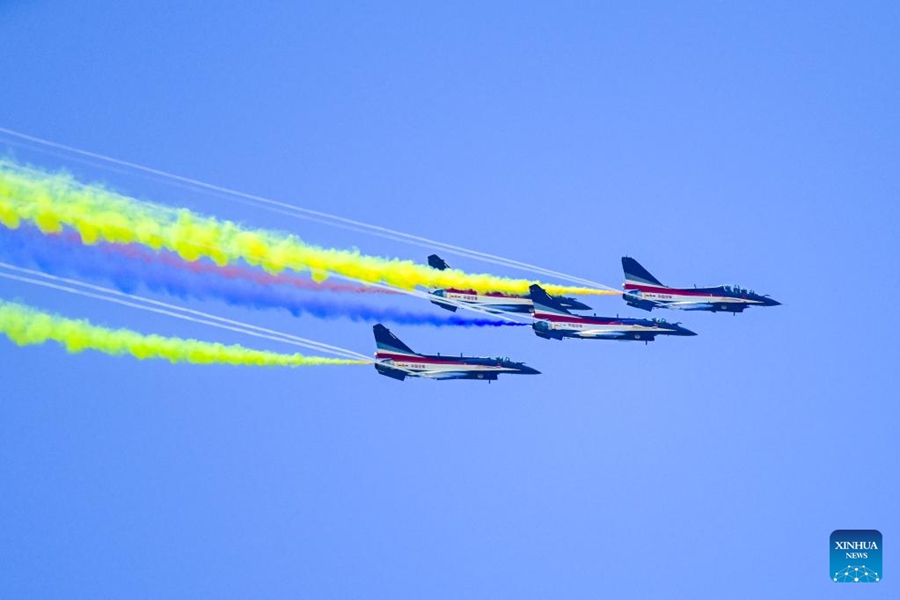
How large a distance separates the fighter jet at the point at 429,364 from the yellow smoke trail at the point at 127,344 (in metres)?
Result: 4.25

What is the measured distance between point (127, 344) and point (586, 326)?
2264 centimetres

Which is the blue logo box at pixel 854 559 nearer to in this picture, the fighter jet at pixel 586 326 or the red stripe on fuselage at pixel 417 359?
the fighter jet at pixel 586 326

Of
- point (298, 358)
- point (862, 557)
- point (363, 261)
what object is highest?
point (363, 261)

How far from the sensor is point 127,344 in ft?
195

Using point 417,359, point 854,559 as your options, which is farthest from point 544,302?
point 854,559

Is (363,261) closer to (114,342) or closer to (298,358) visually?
(298,358)

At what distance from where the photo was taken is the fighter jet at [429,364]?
70.2m

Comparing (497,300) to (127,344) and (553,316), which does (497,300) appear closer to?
(553,316)

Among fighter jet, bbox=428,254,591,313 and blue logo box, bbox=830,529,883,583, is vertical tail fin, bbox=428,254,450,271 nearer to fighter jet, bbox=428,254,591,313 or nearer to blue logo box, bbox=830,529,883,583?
fighter jet, bbox=428,254,591,313

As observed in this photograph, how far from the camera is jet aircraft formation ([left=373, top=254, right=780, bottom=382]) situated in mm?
70812

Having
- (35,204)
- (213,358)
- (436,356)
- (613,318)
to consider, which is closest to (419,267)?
(436,356)

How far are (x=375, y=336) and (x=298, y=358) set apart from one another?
20.7ft

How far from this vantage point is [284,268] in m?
65.1

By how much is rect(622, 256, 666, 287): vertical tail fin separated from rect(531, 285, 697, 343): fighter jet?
264 cm
